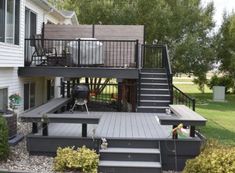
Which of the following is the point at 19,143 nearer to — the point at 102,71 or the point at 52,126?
the point at 52,126

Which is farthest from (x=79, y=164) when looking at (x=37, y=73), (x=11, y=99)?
(x=37, y=73)

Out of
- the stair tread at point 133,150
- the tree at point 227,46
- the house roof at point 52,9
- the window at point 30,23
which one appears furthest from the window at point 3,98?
the tree at point 227,46

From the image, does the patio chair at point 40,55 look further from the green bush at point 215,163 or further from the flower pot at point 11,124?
the green bush at point 215,163

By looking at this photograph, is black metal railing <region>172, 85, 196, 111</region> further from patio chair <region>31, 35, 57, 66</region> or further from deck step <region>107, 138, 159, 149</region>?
patio chair <region>31, 35, 57, 66</region>

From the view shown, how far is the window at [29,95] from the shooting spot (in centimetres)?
1510

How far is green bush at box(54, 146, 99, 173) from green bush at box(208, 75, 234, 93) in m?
26.1

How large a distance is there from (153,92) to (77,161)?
7519 millimetres

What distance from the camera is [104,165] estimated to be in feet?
26.7

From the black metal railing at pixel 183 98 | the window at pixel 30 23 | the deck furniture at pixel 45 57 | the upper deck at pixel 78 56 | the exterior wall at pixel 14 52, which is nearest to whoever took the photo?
the exterior wall at pixel 14 52

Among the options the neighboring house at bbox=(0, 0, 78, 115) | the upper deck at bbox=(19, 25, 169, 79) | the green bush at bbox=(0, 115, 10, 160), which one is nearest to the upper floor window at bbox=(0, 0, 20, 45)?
the neighboring house at bbox=(0, 0, 78, 115)

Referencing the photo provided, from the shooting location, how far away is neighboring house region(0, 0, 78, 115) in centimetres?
1175

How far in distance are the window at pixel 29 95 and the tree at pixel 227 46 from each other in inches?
695

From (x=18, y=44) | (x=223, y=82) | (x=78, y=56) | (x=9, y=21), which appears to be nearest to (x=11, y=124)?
(x=9, y=21)

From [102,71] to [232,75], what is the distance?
64.5ft
